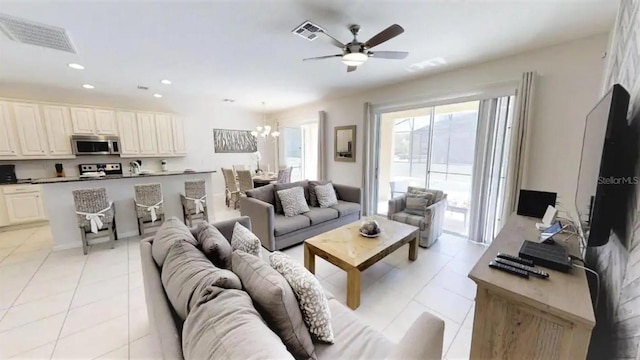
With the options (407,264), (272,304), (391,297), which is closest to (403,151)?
(407,264)

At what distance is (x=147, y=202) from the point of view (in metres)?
3.44

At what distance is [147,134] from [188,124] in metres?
0.96

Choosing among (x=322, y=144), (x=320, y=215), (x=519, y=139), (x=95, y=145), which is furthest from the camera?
(x=322, y=144)

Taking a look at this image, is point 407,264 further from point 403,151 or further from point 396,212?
point 403,151

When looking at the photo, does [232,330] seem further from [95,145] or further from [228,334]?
[95,145]

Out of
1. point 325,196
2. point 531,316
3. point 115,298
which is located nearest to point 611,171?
point 531,316

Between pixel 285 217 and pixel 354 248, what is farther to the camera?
pixel 285 217

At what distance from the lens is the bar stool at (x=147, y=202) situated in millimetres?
3383

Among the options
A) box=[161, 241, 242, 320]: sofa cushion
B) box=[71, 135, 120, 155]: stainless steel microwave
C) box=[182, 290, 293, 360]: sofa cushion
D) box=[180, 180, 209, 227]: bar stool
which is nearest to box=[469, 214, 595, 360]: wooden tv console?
box=[182, 290, 293, 360]: sofa cushion

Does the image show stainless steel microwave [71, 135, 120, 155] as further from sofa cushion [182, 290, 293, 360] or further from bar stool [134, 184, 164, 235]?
sofa cushion [182, 290, 293, 360]

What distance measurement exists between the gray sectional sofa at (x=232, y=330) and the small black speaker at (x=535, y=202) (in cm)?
197

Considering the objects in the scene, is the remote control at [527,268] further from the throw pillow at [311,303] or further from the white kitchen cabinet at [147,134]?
the white kitchen cabinet at [147,134]

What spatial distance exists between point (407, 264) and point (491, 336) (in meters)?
1.62

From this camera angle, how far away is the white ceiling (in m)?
2.03
